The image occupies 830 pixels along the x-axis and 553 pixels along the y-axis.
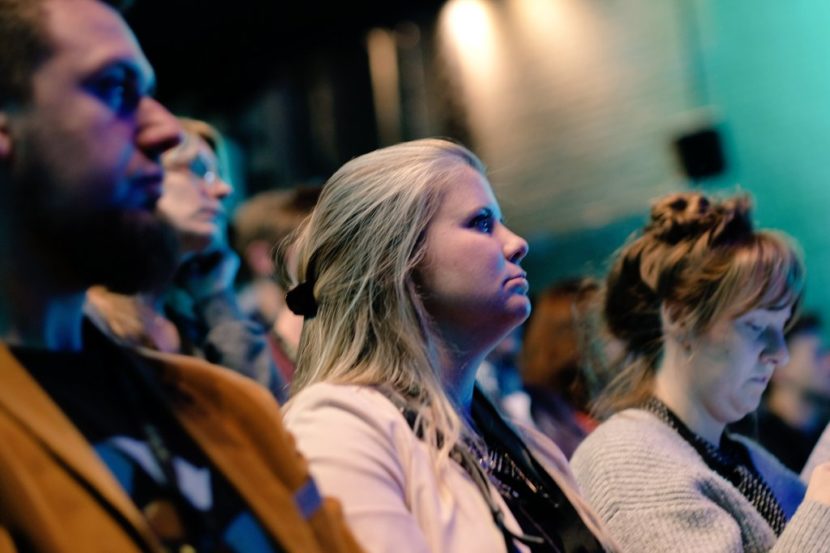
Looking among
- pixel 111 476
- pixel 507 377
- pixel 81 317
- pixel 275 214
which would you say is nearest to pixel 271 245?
pixel 275 214

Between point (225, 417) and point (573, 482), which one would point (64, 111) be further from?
point (573, 482)

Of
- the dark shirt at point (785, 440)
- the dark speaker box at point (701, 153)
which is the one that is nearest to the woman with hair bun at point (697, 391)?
the dark shirt at point (785, 440)

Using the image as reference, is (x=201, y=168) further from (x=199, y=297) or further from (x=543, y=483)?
(x=543, y=483)

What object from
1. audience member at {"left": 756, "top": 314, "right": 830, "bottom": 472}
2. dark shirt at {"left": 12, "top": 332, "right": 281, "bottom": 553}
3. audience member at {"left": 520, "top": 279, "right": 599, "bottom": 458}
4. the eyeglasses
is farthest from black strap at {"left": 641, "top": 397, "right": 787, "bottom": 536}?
audience member at {"left": 756, "top": 314, "right": 830, "bottom": 472}

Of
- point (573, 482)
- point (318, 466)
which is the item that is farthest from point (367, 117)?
point (318, 466)

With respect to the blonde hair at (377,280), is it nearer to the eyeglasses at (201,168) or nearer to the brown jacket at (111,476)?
the brown jacket at (111,476)

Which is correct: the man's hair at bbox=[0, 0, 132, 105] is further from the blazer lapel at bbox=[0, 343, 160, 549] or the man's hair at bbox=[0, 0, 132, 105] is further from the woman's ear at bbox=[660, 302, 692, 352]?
the woman's ear at bbox=[660, 302, 692, 352]

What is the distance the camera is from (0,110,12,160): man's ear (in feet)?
2.48

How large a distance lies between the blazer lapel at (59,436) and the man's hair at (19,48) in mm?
219

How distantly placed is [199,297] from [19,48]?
4.12 feet

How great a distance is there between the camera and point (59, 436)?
0.71 m

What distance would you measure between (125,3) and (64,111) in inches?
6.6

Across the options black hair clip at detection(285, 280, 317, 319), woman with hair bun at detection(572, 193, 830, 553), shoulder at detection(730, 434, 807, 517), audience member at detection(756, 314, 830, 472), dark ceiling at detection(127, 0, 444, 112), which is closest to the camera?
black hair clip at detection(285, 280, 317, 319)

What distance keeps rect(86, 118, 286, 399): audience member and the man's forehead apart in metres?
0.89
